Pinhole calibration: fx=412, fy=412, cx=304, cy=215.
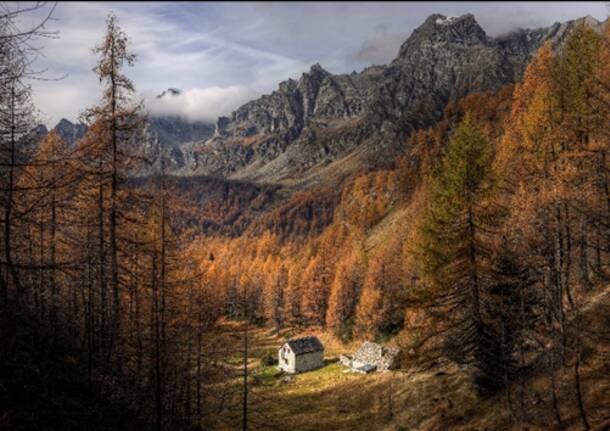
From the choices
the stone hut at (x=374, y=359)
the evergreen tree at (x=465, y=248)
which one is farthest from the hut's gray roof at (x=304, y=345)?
the evergreen tree at (x=465, y=248)

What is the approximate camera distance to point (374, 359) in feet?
164

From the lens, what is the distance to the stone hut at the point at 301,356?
187ft

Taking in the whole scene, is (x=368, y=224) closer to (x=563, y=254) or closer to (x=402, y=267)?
(x=402, y=267)

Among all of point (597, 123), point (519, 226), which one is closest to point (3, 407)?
point (519, 226)

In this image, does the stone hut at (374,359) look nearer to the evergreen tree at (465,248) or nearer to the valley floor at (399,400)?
the valley floor at (399,400)

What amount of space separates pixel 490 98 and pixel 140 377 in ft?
351

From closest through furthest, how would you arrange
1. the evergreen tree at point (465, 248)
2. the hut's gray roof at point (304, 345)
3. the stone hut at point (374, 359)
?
the evergreen tree at point (465, 248), the stone hut at point (374, 359), the hut's gray roof at point (304, 345)

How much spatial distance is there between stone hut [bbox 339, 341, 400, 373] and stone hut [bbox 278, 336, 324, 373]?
6163 mm

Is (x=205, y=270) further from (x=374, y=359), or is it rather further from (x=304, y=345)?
(x=304, y=345)

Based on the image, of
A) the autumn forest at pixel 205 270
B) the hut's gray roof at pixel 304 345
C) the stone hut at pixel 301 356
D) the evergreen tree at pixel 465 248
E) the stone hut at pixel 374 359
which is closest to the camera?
the autumn forest at pixel 205 270

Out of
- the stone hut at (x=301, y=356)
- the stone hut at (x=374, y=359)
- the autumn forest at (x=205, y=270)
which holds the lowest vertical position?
the stone hut at (x=301, y=356)

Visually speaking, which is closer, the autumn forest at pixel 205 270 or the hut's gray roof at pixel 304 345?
the autumn forest at pixel 205 270

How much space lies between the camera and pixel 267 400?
147 ft

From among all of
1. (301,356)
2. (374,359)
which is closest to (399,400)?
(374,359)
